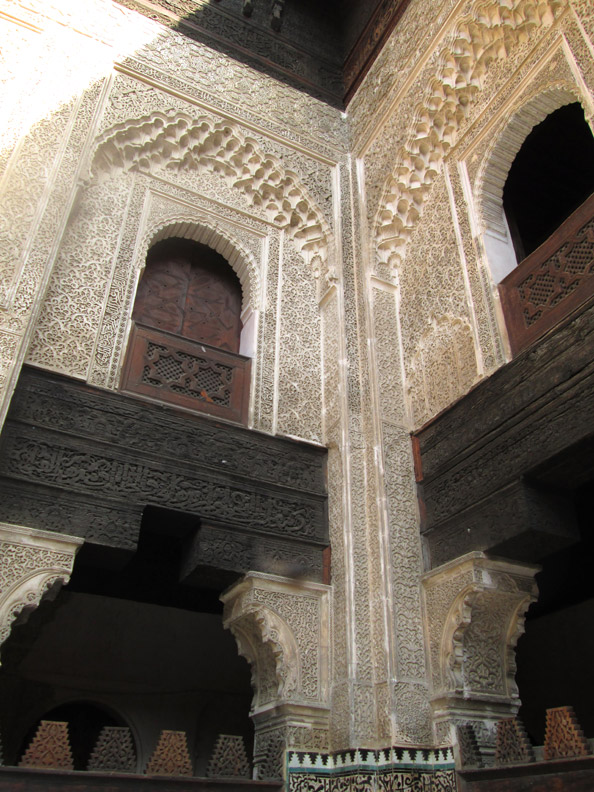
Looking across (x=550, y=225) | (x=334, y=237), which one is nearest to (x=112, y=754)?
(x=334, y=237)

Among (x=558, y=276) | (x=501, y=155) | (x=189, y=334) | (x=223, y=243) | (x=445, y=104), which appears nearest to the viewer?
(x=558, y=276)

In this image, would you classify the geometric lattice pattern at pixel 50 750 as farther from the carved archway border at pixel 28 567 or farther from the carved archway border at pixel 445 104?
the carved archway border at pixel 445 104

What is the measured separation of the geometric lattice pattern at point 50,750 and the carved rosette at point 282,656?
0.95 metres

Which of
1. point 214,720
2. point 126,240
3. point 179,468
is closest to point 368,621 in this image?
point 179,468

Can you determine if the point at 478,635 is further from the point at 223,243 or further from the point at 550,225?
the point at 550,225

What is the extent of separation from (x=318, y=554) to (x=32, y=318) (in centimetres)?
186

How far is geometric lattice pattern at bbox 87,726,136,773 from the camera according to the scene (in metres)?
2.56

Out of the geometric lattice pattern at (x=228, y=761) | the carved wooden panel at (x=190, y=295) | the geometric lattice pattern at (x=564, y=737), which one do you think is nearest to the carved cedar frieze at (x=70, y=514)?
the geometric lattice pattern at (x=228, y=761)

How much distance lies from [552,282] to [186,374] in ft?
6.52

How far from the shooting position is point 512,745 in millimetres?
2629

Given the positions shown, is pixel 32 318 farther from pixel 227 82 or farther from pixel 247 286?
pixel 227 82

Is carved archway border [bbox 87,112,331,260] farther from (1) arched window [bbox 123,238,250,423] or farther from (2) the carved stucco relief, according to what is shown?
(1) arched window [bbox 123,238,250,423]

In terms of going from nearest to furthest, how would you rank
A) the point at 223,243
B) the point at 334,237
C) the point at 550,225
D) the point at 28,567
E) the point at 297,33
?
the point at 28,567 < the point at 223,243 < the point at 334,237 < the point at 550,225 < the point at 297,33

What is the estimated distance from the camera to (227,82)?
496cm
